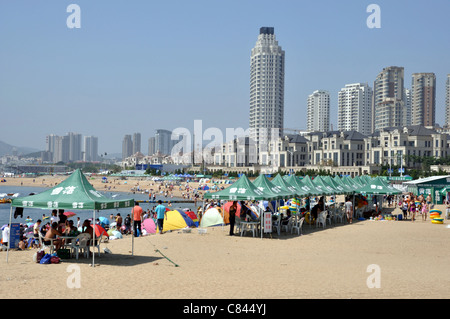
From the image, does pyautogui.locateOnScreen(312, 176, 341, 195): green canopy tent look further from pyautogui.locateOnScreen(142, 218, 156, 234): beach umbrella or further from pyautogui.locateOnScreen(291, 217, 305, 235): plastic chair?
pyautogui.locateOnScreen(142, 218, 156, 234): beach umbrella

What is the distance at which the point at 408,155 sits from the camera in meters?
97.9

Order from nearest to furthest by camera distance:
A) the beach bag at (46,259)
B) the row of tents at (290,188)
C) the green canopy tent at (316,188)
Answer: the beach bag at (46,259), the row of tents at (290,188), the green canopy tent at (316,188)

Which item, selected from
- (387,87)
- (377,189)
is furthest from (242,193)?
(387,87)

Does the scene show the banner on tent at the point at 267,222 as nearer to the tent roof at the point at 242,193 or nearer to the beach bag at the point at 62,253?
the tent roof at the point at 242,193

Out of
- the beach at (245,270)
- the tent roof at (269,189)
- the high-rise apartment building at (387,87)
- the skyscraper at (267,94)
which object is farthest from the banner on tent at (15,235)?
the high-rise apartment building at (387,87)

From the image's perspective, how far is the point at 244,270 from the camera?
1152cm

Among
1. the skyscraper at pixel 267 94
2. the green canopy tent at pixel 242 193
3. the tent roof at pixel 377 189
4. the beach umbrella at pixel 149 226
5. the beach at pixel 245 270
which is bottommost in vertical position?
the beach umbrella at pixel 149 226

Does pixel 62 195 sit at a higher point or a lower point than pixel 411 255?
higher

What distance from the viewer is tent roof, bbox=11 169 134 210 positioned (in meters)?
12.1

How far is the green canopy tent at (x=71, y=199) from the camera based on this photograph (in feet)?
39.6

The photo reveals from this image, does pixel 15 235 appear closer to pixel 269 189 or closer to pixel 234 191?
pixel 234 191

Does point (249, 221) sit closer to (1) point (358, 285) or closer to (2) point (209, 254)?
(2) point (209, 254)
